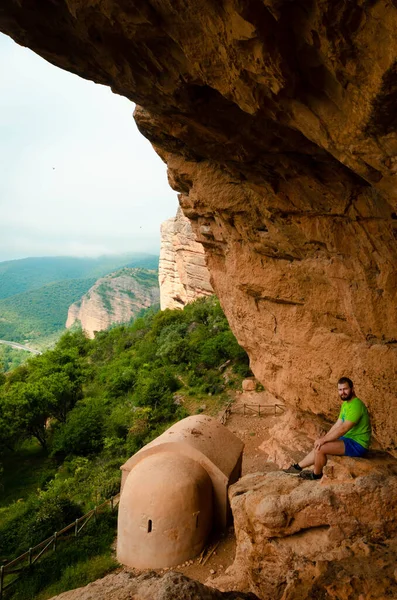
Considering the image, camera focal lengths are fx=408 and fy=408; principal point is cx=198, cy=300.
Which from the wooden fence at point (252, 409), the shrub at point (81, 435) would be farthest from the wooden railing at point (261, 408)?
the shrub at point (81, 435)

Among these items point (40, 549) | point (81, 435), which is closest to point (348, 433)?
point (40, 549)

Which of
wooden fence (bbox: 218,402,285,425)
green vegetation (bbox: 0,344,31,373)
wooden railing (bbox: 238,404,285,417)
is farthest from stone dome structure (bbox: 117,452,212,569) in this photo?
green vegetation (bbox: 0,344,31,373)

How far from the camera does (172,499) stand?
837 cm

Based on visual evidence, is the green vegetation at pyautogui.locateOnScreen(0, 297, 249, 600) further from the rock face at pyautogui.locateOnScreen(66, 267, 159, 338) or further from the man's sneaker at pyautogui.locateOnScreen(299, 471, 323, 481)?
the rock face at pyautogui.locateOnScreen(66, 267, 159, 338)

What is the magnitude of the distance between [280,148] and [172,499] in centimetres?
697

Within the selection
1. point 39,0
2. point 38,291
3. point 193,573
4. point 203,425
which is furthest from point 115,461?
point 38,291

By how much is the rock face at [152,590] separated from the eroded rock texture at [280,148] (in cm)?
423

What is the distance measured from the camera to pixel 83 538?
33.3 feet

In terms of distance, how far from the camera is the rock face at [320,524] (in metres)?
4.06

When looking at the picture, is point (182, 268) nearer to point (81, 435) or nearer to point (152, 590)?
point (81, 435)

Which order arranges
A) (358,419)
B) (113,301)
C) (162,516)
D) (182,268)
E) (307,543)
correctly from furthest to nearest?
(113,301), (182,268), (162,516), (358,419), (307,543)

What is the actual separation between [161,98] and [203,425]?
767cm

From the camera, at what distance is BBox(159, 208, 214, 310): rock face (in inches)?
1242

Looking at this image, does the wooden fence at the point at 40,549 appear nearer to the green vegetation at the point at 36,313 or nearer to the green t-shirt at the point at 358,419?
the green t-shirt at the point at 358,419
